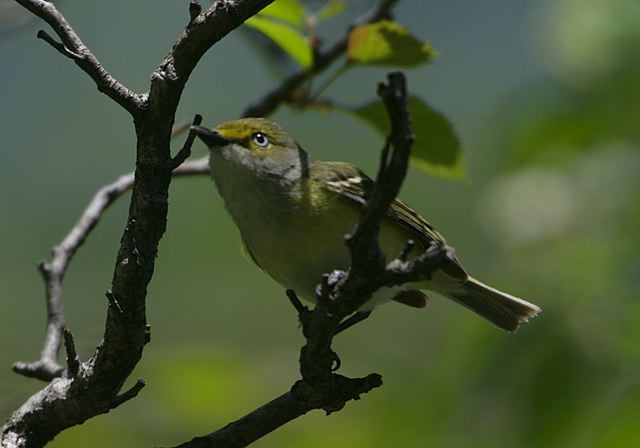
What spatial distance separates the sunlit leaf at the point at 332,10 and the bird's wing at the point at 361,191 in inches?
28.4

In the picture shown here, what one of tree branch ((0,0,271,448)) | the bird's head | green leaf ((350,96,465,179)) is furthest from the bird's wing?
tree branch ((0,0,271,448))

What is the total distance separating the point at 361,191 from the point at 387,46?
24.1 inches

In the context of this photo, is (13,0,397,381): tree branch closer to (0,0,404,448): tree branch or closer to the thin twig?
the thin twig

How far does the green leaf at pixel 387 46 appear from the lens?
397 centimetres

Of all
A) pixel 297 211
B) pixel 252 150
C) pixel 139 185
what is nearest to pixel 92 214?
pixel 252 150

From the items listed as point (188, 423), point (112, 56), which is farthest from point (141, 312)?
point (112, 56)

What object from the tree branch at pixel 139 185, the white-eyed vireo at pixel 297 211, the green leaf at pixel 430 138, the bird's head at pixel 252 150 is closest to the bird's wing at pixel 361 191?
the white-eyed vireo at pixel 297 211

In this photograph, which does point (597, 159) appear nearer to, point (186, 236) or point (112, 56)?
point (186, 236)

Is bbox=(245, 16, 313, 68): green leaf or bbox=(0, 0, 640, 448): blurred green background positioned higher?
bbox=(245, 16, 313, 68): green leaf

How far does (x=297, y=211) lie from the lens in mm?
3980

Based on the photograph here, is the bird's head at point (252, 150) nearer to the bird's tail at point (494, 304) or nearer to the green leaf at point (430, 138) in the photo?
the green leaf at point (430, 138)

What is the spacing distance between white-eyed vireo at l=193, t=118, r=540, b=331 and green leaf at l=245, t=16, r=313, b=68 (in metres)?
0.38

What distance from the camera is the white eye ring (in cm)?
438

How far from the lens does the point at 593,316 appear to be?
396 centimetres
